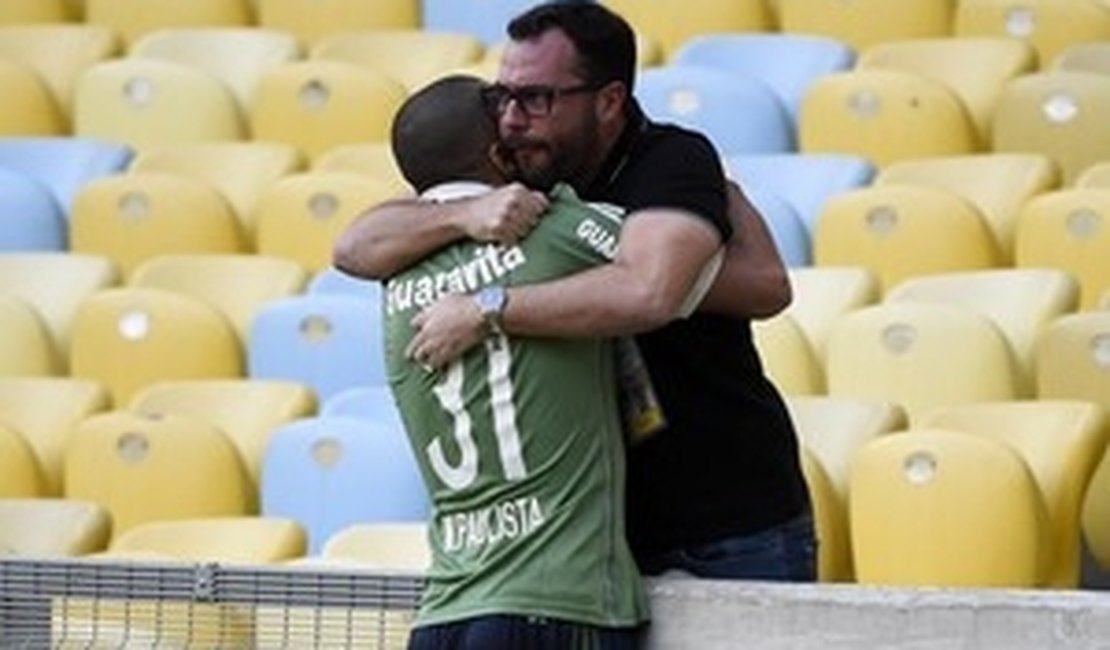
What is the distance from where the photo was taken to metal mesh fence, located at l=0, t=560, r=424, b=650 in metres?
5.39

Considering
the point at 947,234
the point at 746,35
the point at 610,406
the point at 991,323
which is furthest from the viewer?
the point at 746,35

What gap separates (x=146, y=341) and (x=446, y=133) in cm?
452

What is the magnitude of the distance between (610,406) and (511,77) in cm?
46

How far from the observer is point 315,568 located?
554 centimetres

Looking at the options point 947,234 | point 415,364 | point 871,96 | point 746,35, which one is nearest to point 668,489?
point 415,364

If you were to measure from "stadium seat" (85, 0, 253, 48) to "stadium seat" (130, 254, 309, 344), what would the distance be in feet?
6.71

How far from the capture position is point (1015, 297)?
8719 millimetres

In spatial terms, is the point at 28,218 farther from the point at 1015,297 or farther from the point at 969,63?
the point at 1015,297

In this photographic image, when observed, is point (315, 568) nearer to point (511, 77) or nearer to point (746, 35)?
point (511, 77)

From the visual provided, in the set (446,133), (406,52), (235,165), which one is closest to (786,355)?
(235,165)

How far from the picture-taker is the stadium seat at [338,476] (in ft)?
27.2

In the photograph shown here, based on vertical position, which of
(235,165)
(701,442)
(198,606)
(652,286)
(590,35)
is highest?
(590,35)

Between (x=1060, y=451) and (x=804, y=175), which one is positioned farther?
(x=804, y=175)

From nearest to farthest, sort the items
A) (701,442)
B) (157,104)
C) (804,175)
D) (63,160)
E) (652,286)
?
1. (652,286)
2. (701,442)
3. (804,175)
4. (63,160)
5. (157,104)
